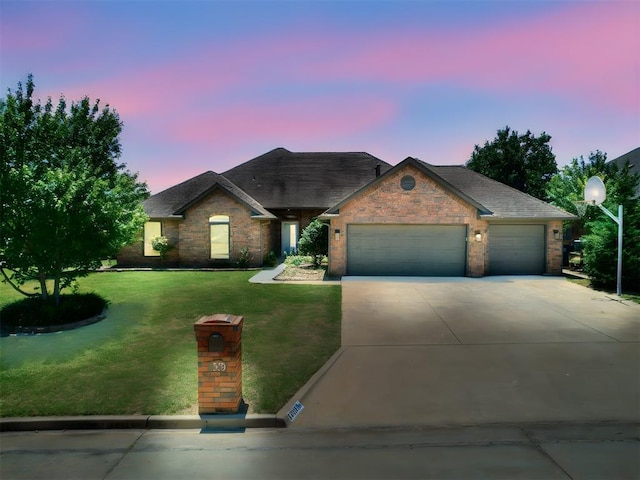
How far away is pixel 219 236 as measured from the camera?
71.4 feet

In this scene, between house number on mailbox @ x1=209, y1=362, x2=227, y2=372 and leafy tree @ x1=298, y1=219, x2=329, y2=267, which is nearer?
house number on mailbox @ x1=209, y1=362, x2=227, y2=372

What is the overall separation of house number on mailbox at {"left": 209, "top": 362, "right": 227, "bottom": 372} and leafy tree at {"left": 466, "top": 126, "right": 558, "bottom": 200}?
48218 millimetres

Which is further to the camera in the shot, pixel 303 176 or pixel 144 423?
pixel 303 176

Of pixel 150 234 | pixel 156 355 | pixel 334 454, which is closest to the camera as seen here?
pixel 334 454

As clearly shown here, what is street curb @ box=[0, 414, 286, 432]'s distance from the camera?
17.7 feet

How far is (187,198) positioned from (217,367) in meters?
19.5

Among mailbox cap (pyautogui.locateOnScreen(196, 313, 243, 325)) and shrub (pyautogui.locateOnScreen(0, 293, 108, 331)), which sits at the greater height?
mailbox cap (pyautogui.locateOnScreen(196, 313, 243, 325))

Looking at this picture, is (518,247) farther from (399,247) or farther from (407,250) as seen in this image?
(399,247)

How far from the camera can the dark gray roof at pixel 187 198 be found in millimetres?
21328

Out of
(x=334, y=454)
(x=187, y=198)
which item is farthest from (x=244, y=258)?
(x=334, y=454)

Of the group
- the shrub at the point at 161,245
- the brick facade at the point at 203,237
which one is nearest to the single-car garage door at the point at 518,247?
the brick facade at the point at 203,237

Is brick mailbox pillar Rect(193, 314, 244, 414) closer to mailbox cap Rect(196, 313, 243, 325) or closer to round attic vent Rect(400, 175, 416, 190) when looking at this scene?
mailbox cap Rect(196, 313, 243, 325)

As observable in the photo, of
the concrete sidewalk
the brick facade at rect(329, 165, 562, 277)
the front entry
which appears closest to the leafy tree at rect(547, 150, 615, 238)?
the brick facade at rect(329, 165, 562, 277)

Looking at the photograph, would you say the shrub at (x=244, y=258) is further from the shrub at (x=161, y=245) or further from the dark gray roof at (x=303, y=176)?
the dark gray roof at (x=303, y=176)
